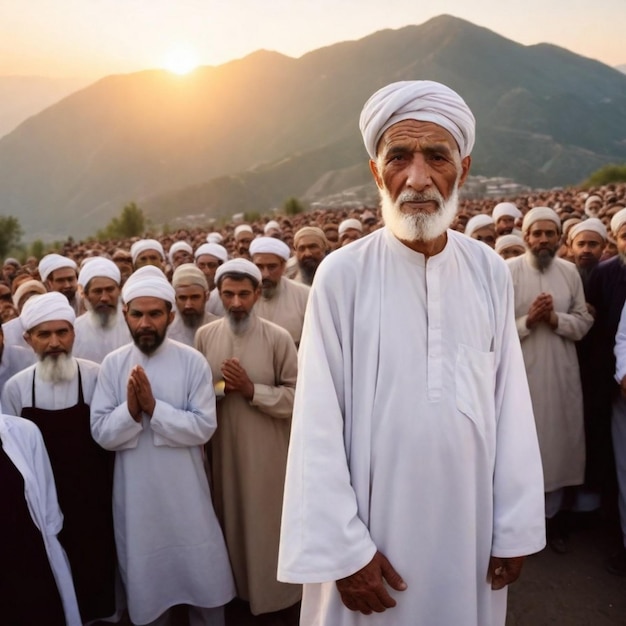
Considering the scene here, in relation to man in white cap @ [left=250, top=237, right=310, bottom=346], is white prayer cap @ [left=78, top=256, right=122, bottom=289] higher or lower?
higher

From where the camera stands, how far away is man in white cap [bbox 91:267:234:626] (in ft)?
9.32

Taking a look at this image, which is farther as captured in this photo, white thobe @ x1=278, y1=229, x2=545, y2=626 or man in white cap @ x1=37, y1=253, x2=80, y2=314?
man in white cap @ x1=37, y1=253, x2=80, y2=314

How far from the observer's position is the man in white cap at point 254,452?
3.12 m

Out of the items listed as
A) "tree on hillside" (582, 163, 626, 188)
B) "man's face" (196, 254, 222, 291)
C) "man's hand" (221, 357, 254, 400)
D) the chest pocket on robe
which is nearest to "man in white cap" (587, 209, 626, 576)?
the chest pocket on robe

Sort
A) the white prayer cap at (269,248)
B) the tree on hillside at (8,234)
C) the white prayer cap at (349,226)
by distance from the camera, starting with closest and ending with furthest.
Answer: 1. the white prayer cap at (269,248)
2. the white prayer cap at (349,226)
3. the tree on hillside at (8,234)

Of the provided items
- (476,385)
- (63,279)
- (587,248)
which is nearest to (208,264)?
(63,279)

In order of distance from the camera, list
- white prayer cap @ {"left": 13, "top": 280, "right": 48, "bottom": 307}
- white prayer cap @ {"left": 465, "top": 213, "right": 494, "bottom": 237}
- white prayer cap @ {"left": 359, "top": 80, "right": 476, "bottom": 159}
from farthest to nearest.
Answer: white prayer cap @ {"left": 465, "top": 213, "right": 494, "bottom": 237} → white prayer cap @ {"left": 13, "top": 280, "right": 48, "bottom": 307} → white prayer cap @ {"left": 359, "top": 80, "right": 476, "bottom": 159}

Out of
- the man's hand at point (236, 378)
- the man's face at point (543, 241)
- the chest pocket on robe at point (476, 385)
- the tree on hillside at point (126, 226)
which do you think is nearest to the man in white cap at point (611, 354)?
the man's face at point (543, 241)

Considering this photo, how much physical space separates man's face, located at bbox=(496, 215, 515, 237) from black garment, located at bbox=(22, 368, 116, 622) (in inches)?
223

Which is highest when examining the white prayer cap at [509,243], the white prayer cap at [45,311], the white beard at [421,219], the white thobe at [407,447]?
the white beard at [421,219]

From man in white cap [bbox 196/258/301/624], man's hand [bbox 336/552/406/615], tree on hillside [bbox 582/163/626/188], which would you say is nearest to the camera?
man's hand [bbox 336/552/406/615]

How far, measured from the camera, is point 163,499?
2.90m

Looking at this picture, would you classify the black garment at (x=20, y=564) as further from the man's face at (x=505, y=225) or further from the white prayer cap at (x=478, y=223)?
the man's face at (x=505, y=225)

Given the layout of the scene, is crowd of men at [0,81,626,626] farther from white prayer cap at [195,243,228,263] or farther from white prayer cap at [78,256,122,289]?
white prayer cap at [195,243,228,263]
